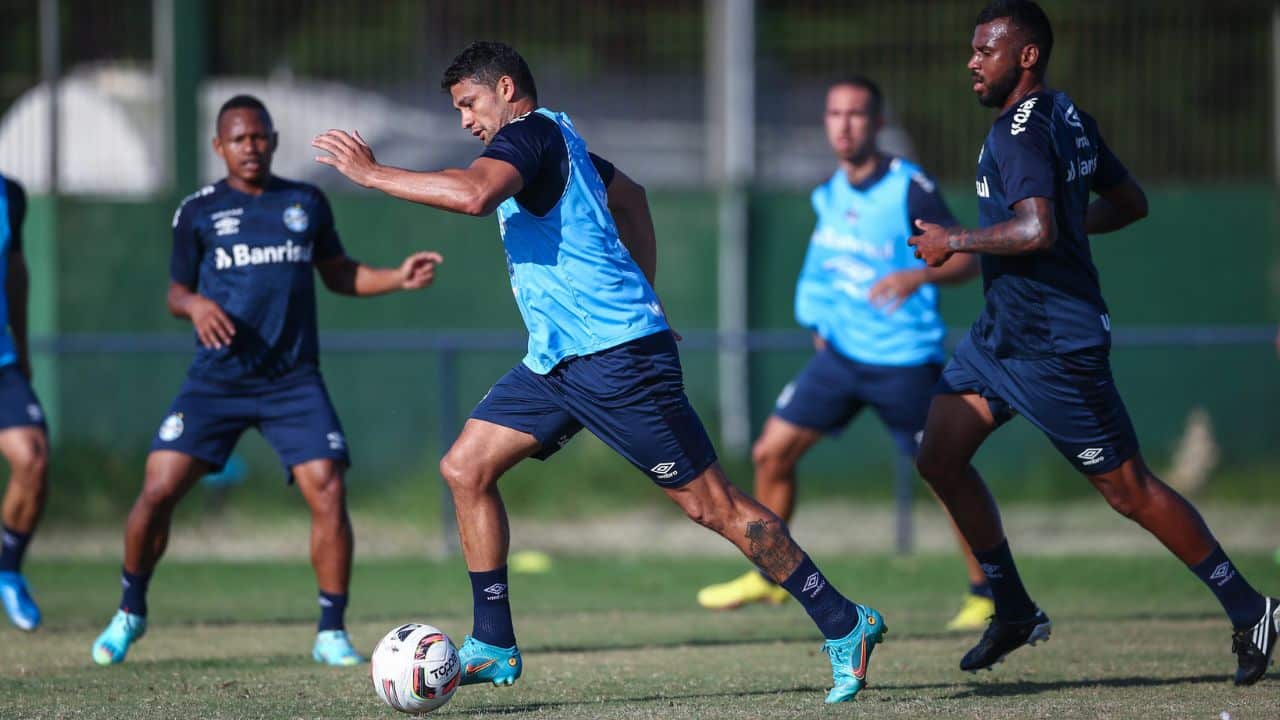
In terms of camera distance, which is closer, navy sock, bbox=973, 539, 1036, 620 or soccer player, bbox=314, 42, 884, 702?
soccer player, bbox=314, 42, 884, 702

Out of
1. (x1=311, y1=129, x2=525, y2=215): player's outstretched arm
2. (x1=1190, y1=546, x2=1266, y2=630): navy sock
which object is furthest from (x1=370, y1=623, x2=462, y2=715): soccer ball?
(x1=1190, y1=546, x2=1266, y2=630): navy sock

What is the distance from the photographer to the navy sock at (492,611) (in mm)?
6086

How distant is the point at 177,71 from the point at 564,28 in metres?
3.77

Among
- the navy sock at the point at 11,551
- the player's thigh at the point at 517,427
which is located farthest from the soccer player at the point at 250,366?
the player's thigh at the point at 517,427

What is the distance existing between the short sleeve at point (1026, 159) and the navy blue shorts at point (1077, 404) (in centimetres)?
70

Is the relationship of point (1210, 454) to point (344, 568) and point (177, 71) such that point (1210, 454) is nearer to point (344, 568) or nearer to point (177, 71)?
point (344, 568)

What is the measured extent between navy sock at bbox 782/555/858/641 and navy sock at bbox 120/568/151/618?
3375mm

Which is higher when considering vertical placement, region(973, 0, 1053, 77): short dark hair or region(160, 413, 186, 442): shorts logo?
region(973, 0, 1053, 77): short dark hair

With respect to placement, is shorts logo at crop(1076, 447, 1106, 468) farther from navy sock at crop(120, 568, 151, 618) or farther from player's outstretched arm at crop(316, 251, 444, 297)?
navy sock at crop(120, 568, 151, 618)

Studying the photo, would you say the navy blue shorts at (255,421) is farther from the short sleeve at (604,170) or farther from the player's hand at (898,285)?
the player's hand at (898,285)

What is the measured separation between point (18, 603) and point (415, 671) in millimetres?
3861

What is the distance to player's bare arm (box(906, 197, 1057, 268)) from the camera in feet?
18.9

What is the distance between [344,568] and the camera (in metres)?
7.53

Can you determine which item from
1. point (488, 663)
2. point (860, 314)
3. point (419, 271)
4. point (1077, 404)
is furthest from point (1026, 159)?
point (860, 314)
